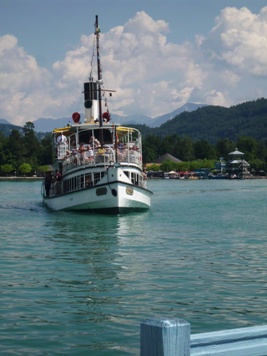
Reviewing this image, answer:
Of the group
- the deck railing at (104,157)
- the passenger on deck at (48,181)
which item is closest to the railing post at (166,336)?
the deck railing at (104,157)

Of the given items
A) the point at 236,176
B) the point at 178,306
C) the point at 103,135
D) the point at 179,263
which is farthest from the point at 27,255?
the point at 236,176

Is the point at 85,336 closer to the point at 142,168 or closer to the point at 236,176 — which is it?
the point at 142,168

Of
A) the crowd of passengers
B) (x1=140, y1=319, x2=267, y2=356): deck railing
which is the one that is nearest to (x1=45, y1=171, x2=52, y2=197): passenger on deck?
the crowd of passengers

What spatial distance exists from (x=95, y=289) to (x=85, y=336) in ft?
13.1

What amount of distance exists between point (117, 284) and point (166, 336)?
10.5m

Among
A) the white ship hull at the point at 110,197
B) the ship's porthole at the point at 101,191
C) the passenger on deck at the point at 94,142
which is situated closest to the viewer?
the white ship hull at the point at 110,197

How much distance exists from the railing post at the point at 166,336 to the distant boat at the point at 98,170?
99.5 ft

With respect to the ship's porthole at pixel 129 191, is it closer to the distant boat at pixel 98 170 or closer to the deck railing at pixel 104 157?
the distant boat at pixel 98 170

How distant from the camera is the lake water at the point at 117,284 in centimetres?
1102

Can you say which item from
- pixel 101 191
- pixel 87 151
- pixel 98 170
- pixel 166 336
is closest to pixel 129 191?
pixel 101 191

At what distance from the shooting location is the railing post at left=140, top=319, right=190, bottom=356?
501cm

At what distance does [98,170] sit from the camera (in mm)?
37125

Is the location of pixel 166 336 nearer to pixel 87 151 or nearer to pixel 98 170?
pixel 98 170

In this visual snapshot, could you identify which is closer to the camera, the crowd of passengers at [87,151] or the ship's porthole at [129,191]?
the ship's porthole at [129,191]
